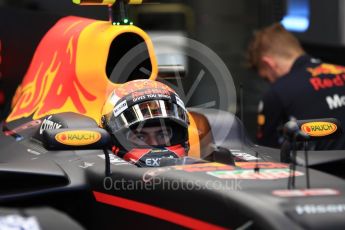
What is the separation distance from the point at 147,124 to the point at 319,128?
86 centimetres

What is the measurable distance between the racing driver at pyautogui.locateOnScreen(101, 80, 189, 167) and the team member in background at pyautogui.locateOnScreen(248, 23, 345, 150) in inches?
72.1

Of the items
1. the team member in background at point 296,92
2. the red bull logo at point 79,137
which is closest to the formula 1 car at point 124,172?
the red bull logo at point 79,137

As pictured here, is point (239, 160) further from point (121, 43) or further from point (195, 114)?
point (121, 43)

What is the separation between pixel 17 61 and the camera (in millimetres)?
7945

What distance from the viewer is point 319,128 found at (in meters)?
5.21

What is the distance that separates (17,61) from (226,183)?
3863mm

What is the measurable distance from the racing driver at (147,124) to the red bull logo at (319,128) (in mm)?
595

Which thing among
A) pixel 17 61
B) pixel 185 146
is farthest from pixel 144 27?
pixel 185 146

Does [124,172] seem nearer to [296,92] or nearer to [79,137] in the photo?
[79,137]

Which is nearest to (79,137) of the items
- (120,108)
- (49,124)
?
→ (120,108)

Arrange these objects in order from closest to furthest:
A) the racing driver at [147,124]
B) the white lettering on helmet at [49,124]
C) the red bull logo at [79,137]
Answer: the red bull logo at [79,137]
the racing driver at [147,124]
the white lettering on helmet at [49,124]

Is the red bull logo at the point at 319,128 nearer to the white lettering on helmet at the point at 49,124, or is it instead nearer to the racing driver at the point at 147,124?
the racing driver at the point at 147,124

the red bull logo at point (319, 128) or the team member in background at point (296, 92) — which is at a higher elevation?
the red bull logo at point (319, 128)

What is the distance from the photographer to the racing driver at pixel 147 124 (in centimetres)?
509
